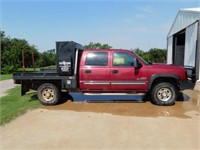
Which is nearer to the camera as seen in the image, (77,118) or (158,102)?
(77,118)

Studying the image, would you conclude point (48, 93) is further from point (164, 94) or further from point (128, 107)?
point (164, 94)

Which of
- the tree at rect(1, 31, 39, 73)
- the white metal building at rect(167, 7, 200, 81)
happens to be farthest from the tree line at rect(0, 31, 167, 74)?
the white metal building at rect(167, 7, 200, 81)

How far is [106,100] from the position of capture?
9508mm

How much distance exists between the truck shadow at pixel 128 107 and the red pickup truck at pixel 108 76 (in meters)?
0.38

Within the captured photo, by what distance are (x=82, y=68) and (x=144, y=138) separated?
420cm

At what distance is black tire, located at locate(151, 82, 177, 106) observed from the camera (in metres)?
8.71

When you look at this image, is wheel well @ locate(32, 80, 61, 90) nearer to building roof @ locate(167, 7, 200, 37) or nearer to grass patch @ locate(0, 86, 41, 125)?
grass patch @ locate(0, 86, 41, 125)

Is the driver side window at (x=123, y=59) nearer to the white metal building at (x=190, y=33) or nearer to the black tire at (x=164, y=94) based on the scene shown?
the black tire at (x=164, y=94)

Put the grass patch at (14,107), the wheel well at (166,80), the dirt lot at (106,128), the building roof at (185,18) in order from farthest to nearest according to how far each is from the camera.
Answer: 1. the building roof at (185,18)
2. the wheel well at (166,80)
3. the grass patch at (14,107)
4. the dirt lot at (106,128)

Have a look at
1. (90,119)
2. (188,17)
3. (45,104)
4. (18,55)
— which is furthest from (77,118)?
(18,55)

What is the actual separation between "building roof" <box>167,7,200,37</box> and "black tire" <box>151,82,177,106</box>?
7585 mm

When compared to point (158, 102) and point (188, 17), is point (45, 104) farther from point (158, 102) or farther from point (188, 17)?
point (188, 17)

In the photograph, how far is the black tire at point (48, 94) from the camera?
9.05 meters

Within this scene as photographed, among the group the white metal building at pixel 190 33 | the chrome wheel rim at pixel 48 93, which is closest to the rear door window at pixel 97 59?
the chrome wheel rim at pixel 48 93
